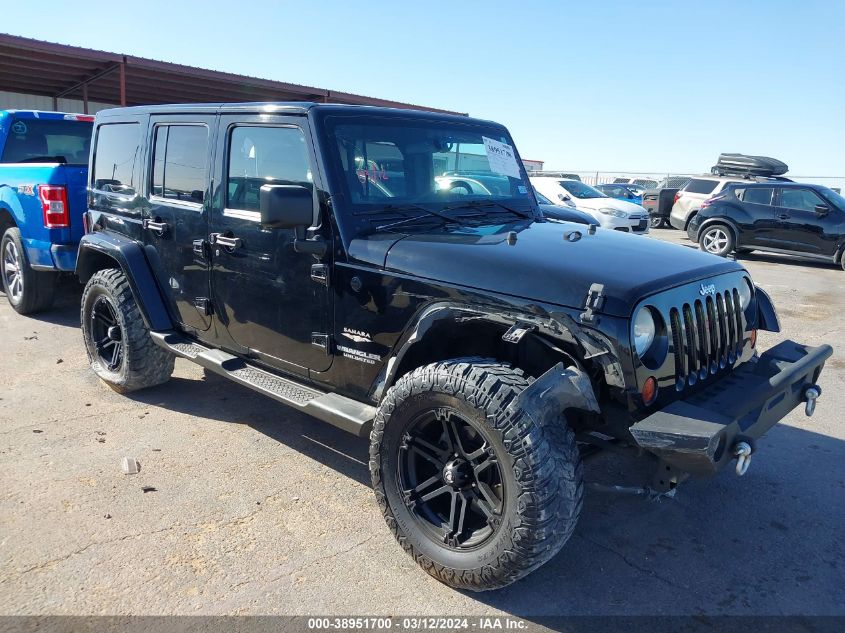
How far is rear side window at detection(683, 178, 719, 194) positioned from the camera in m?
15.4

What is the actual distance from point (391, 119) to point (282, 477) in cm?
206

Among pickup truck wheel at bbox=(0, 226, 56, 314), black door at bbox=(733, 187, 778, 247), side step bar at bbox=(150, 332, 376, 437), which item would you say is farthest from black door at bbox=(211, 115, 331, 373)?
black door at bbox=(733, 187, 778, 247)

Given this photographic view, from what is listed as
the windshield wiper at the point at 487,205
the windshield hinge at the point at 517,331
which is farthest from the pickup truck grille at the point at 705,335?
the windshield wiper at the point at 487,205

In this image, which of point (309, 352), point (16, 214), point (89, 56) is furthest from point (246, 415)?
point (89, 56)

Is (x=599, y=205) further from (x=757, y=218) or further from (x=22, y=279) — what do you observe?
(x=22, y=279)

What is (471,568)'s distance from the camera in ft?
8.55

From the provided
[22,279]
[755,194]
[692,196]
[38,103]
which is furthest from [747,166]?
[38,103]

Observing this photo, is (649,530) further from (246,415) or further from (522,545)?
(246,415)

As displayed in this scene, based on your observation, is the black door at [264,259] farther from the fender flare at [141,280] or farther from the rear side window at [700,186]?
the rear side window at [700,186]

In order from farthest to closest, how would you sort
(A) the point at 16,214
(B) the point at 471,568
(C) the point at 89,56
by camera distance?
(C) the point at 89,56 < (A) the point at 16,214 < (B) the point at 471,568

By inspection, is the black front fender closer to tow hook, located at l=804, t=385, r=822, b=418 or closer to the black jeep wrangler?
the black jeep wrangler

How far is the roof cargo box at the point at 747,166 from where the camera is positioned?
50.5ft

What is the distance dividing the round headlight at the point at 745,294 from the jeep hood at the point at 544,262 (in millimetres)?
140

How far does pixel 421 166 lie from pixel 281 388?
1418 mm
